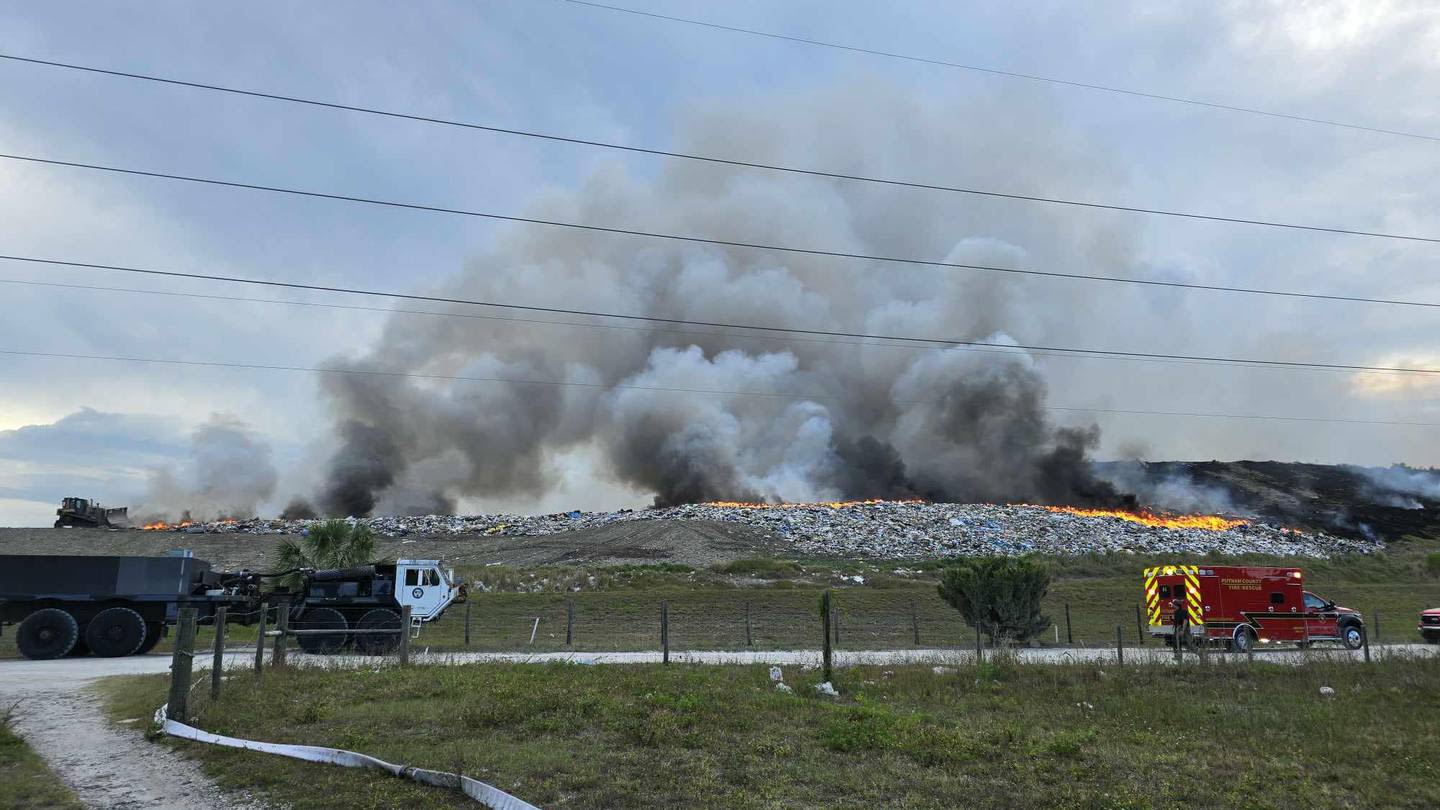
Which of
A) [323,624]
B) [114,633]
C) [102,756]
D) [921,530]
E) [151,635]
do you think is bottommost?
[102,756]

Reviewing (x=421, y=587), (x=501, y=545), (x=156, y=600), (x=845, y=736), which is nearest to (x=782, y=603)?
(x=421, y=587)

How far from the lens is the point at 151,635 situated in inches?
974

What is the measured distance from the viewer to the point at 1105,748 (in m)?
9.60

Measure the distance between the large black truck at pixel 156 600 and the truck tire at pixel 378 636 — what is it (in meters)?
0.03

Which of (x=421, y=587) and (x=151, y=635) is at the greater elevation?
(x=421, y=587)

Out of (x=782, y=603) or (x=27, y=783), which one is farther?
(x=782, y=603)

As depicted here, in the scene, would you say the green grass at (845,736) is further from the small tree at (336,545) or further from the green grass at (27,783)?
the small tree at (336,545)

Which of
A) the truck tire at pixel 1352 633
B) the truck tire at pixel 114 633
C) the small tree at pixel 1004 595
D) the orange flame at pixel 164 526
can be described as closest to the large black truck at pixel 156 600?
the truck tire at pixel 114 633

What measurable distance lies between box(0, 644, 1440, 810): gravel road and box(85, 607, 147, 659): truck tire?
3.26 ft

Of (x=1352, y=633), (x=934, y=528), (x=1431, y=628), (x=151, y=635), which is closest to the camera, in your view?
(x=151, y=635)

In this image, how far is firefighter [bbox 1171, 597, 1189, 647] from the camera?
22.4 meters

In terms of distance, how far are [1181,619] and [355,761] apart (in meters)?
21.8

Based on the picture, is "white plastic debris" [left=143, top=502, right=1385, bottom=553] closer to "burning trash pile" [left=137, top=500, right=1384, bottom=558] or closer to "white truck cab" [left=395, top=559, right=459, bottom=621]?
"burning trash pile" [left=137, top=500, right=1384, bottom=558]

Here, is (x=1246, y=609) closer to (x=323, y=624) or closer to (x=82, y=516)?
(x=323, y=624)
